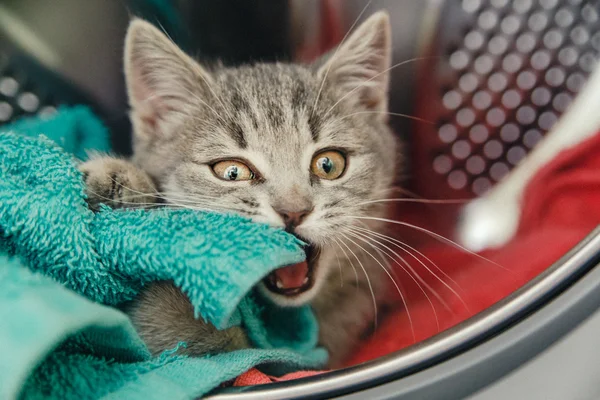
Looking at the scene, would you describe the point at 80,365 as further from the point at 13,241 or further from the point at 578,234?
the point at 578,234

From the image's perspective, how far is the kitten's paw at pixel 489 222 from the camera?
1.00 meters

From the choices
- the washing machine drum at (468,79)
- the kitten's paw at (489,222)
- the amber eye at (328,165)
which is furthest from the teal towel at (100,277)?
the kitten's paw at (489,222)

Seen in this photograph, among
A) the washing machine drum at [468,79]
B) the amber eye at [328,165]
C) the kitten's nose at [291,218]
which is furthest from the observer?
the washing machine drum at [468,79]

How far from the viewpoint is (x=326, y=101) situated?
2.72ft

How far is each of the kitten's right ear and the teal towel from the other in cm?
22

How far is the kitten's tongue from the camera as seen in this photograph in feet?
2.33

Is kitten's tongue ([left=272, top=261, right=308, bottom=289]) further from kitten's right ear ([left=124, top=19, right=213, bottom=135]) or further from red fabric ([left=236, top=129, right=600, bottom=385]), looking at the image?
kitten's right ear ([left=124, top=19, right=213, bottom=135])

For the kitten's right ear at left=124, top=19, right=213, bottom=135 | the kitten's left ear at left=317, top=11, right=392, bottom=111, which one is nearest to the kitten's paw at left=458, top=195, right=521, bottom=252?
the kitten's left ear at left=317, top=11, right=392, bottom=111

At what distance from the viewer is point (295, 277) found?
2.38 feet

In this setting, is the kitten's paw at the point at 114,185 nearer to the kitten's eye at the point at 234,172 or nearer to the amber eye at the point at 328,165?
the kitten's eye at the point at 234,172

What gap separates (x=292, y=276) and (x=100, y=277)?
268 millimetres

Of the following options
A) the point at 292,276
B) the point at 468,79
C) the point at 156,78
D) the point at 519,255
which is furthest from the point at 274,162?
the point at 468,79

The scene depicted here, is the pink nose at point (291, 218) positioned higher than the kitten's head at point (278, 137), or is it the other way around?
the kitten's head at point (278, 137)

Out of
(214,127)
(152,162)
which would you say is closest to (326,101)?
(214,127)
